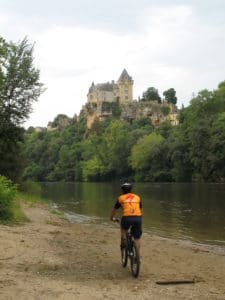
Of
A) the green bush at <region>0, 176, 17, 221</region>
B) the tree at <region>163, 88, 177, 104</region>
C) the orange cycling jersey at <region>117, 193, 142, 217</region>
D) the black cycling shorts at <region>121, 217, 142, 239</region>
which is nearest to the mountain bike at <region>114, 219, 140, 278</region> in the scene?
the black cycling shorts at <region>121, 217, 142, 239</region>

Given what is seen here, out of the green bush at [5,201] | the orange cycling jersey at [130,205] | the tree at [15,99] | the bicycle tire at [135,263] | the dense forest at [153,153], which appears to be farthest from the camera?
the dense forest at [153,153]

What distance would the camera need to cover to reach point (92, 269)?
36.7ft

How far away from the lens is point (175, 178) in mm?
101062

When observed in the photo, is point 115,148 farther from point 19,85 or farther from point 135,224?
point 135,224

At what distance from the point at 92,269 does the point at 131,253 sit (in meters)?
1.16

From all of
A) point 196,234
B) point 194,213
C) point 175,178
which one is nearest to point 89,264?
point 196,234

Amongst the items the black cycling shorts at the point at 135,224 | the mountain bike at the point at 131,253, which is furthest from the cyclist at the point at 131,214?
the mountain bike at the point at 131,253

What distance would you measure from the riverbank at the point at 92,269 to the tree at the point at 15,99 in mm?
21203

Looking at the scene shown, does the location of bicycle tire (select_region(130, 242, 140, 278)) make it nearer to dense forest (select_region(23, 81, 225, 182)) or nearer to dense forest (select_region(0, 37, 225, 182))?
dense forest (select_region(0, 37, 225, 182))

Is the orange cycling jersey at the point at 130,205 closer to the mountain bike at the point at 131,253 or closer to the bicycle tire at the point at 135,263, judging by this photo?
the mountain bike at the point at 131,253

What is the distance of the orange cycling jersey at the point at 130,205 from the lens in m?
10.8

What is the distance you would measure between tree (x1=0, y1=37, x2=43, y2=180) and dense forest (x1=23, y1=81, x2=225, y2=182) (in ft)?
83.2

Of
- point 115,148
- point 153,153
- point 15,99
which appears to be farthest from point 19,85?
point 115,148

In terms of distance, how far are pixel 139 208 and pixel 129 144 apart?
388ft
